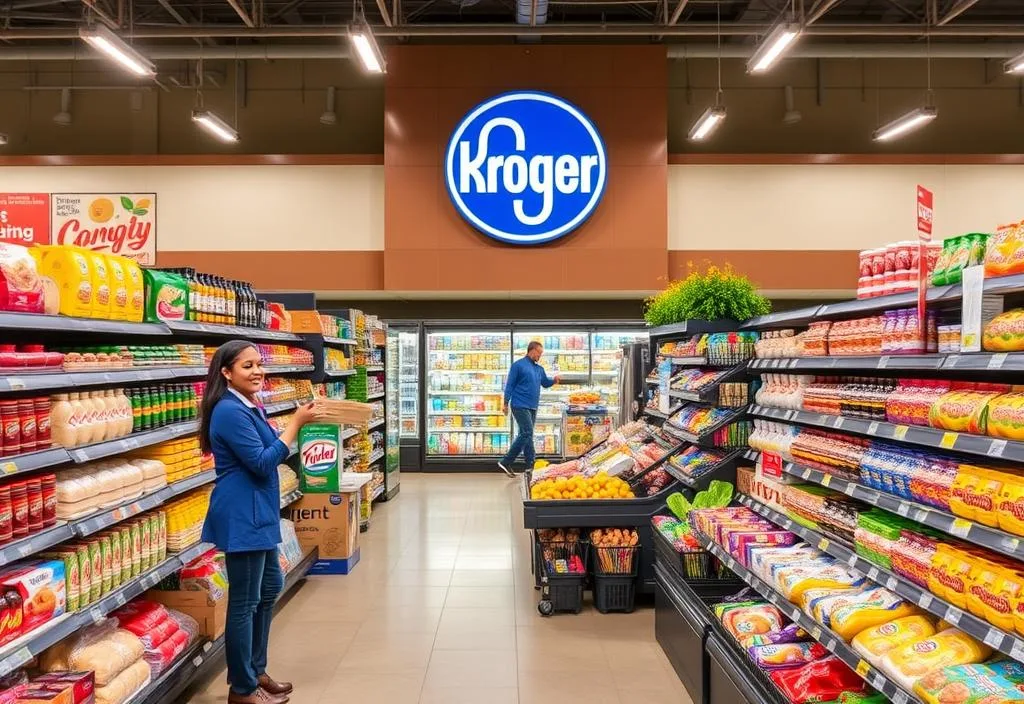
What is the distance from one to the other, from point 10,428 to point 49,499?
37 centimetres

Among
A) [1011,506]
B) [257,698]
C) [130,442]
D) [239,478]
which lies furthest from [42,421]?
[1011,506]

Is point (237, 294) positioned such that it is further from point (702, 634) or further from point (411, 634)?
point (702, 634)

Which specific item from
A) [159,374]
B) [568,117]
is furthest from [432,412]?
[159,374]

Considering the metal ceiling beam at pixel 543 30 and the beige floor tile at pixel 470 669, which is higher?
the metal ceiling beam at pixel 543 30

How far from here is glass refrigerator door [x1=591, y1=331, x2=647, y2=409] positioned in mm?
11195

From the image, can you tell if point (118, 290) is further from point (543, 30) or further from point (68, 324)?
point (543, 30)

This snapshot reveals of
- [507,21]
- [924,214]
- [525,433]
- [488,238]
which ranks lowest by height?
[525,433]

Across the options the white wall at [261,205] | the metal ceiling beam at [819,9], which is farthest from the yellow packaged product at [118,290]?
the metal ceiling beam at [819,9]

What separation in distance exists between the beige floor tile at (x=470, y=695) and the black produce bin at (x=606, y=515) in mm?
1360

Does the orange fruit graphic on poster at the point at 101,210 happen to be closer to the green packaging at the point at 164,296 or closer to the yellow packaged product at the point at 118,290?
the green packaging at the point at 164,296

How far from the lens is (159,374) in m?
3.79

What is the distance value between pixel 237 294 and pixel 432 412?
6342 mm

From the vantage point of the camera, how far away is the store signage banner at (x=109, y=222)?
10547 mm

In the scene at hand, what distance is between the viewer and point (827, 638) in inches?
108
